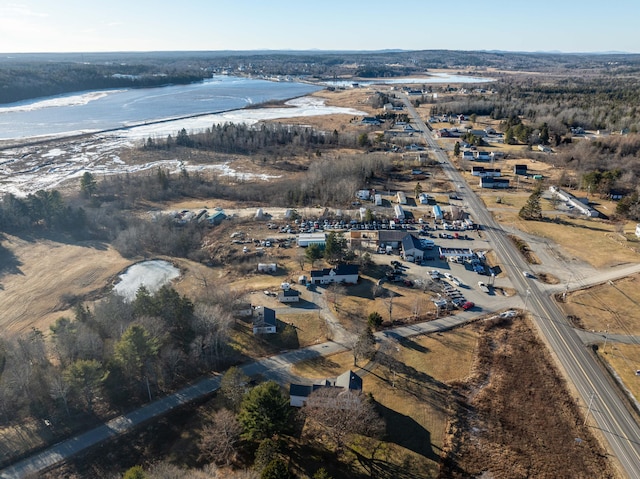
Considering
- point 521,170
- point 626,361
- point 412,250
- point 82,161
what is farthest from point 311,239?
point 82,161

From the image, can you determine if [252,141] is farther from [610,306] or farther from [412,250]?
[610,306]

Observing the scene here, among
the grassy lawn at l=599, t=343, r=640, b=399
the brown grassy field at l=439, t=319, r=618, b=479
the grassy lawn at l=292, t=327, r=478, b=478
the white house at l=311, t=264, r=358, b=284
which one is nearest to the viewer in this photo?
A: the brown grassy field at l=439, t=319, r=618, b=479

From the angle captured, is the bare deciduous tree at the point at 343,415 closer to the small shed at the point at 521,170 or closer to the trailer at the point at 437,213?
the trailer at the point at 437,213

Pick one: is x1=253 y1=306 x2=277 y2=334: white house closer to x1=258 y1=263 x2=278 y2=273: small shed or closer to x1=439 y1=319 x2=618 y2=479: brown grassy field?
x1=258 y1=263 x2=278 y2=273: small shed

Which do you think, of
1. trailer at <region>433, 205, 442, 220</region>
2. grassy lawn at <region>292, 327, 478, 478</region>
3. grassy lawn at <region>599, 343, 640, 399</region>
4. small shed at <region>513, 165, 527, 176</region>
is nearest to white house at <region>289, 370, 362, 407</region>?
grassy lawn at <region>292, 327, 478, 478</region>

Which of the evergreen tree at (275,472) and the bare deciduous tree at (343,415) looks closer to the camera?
the evergreen tree at (275,472)

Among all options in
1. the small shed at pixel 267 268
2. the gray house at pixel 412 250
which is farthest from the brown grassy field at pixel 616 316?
the small shed at pixel 267 268
